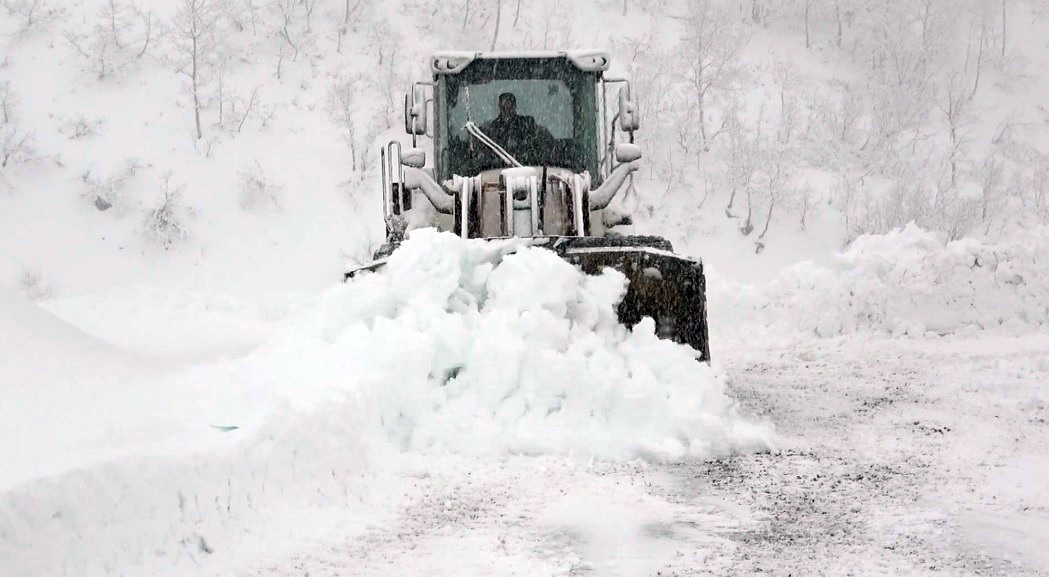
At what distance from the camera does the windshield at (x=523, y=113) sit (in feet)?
29.2

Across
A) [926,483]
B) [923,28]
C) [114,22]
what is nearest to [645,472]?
[926,483]

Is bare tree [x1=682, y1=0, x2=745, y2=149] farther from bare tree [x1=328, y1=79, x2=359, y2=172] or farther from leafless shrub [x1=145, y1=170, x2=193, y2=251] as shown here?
leafless shrub [x1=145, y1=170, x2=193, y2=251]

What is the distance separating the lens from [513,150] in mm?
8898

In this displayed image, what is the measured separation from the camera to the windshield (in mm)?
8898

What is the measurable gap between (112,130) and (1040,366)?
2304cm

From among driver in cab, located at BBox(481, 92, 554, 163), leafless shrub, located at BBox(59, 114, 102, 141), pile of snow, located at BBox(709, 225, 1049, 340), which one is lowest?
pile of snow, located at BBox(709, 225, 1049, 340)

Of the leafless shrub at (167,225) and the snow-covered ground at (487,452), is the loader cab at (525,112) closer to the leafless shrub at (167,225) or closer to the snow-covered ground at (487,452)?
the snow-covered ground at (487,452)

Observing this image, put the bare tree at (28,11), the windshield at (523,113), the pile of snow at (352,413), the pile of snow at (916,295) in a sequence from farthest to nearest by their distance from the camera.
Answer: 1. the bare tree at (28,11)
2. the pile of snow at (916,295)
3. the windshield at (523,113)
4. the pile of snow at (352,413)

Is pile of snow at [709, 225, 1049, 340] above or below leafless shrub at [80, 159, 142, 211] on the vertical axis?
below

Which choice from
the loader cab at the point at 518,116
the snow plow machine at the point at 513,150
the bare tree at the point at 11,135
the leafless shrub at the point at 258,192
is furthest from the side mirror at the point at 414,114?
the bare tree at the point at 11,135

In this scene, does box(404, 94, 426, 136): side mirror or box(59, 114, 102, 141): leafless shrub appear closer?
box(404, 94, 426, 136): side mirror

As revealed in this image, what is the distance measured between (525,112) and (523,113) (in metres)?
0.02

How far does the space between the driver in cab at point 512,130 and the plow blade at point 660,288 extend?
281cm

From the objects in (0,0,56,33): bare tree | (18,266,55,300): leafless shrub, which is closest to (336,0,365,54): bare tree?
(0,0,56,33): bare tree
